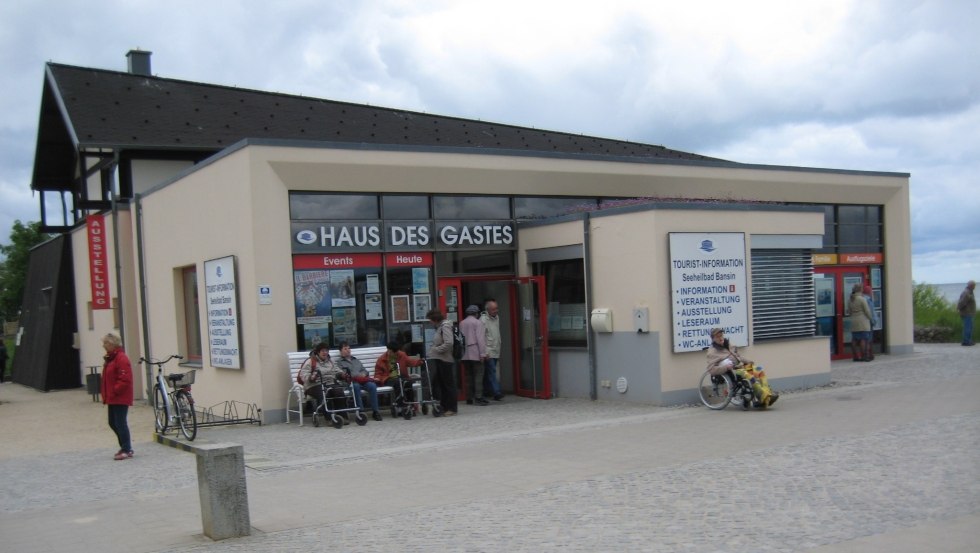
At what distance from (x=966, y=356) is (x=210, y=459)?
60.8 feet

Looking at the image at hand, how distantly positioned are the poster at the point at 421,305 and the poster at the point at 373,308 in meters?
0.63

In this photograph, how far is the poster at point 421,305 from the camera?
51.0ft

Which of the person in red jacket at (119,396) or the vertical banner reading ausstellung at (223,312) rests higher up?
the vertical banner reading ausstellung at (223,312)

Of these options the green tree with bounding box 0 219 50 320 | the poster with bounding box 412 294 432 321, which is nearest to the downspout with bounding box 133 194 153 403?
the poster with bounding box 412 294 432 321

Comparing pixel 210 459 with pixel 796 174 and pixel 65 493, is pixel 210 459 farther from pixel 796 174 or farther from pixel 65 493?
pixel 796 174

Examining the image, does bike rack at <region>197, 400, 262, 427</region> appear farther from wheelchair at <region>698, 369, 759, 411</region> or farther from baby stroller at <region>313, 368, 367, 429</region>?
wheelchair at <region>698, 369, 759, 411</region>

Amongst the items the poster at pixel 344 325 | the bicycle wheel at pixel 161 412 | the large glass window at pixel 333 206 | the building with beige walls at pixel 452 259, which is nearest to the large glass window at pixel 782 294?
the building with beige walls at pixel 452 259

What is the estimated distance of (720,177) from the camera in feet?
63.7

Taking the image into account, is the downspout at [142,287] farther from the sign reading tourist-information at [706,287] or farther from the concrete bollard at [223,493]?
the concrete bollard at [223,493]

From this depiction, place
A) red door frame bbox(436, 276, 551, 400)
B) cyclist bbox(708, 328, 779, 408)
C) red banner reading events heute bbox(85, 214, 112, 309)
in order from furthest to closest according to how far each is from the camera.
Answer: red banner reading events heute bbox(85, 214, 112, 309) → red door frame bbox(436, 276, 551, 400) → cyclist bbox(708, 328, 779, 408)

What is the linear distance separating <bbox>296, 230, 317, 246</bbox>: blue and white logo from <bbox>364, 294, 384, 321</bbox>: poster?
4.25ft

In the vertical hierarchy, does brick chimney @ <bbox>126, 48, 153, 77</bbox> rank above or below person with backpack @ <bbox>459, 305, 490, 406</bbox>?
above

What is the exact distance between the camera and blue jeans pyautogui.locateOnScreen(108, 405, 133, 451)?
1144 cm

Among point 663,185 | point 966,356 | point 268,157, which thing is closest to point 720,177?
point 663,185
